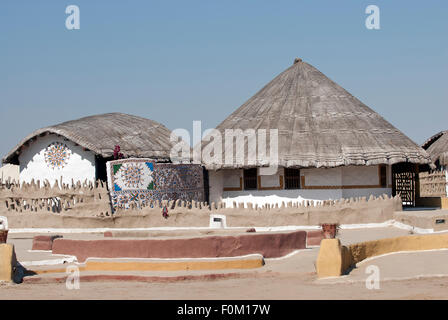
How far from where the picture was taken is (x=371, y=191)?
71.1ft

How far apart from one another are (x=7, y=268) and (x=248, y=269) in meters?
4.49

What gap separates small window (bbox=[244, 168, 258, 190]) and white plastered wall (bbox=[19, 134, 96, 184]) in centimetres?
543

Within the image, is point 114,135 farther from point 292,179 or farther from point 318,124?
point 318,124

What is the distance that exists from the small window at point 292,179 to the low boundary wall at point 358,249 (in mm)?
7552

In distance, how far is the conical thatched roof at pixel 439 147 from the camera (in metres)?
28.8

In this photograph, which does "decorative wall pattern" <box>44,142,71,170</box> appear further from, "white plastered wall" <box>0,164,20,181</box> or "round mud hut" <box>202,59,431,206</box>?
"white plastered wall" <box>0,164,20,181</box>

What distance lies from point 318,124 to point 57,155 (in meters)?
9.47

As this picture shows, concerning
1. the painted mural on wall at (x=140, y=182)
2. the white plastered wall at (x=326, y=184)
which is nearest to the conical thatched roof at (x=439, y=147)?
the white plastered wall at (x=326, y=184)

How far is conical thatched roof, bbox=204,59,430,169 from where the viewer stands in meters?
20.8

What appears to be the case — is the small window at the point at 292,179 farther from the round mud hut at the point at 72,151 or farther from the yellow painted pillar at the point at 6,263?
the yellow painted pillar at the point at 6,263

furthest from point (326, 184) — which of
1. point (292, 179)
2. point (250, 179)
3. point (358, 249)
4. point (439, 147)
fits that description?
point (439, 147)

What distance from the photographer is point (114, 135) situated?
83.8ft
